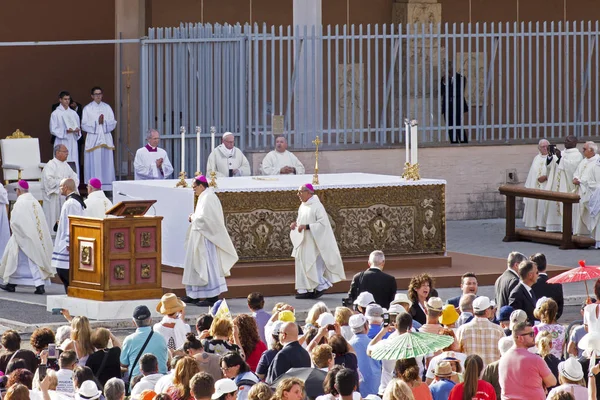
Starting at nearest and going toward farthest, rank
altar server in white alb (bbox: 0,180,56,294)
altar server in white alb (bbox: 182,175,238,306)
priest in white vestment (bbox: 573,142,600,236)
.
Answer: altar server in white alb (bbox: 182,175,238,306)
altar server in white alb (bbox: 0,180,56,294)
priest in white vestment (bbox: 573,142,600,236)

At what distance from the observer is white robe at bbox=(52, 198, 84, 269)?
18.9m

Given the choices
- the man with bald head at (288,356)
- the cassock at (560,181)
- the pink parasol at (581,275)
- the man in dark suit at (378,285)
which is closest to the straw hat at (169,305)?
the man with bald head at (288,356)

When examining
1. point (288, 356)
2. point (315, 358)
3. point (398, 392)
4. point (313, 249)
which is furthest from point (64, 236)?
point (398, 392)

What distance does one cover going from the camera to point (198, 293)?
18.6 m

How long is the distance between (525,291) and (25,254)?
7.70 m

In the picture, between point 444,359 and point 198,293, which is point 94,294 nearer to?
point 198,293

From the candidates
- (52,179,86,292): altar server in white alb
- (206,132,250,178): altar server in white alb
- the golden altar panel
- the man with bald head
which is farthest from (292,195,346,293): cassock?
the man with bald head

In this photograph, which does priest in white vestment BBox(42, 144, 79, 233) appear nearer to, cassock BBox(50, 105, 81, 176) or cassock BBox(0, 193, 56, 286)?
cassock BBox(50, 105, 81, 176)

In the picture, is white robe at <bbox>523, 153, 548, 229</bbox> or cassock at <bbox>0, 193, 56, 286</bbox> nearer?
cassock at <bbox>0, 193, 56, 286</bbox>

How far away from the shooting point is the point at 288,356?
1123cm

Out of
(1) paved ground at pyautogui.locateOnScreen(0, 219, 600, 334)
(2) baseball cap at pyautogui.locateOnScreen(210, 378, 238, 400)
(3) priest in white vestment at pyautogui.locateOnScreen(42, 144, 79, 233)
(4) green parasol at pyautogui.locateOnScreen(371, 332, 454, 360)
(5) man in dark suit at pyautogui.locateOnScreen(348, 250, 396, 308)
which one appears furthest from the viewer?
(3) priest in white vestment at pyautogui.locateOnScreen(42, 144, 79, 233)

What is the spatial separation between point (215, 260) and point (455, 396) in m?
8.44

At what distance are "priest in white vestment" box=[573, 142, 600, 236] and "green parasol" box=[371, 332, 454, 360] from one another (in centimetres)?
1257

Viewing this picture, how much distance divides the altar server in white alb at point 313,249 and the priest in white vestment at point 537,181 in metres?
6.11
